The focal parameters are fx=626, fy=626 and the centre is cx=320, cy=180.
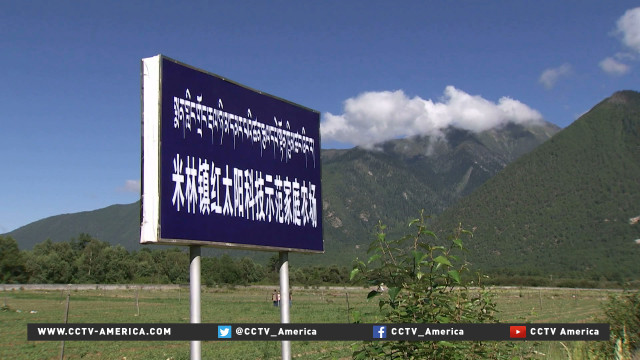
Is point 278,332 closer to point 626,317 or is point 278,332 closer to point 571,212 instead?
point 626,317

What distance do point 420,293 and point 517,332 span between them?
141 cm

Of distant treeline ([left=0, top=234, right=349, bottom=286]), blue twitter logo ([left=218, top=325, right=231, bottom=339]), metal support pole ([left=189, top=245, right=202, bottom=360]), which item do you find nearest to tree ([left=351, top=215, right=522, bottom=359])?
blue twitter logo ([left=218, top=325, right=231, bottom=339])

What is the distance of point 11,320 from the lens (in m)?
37.9

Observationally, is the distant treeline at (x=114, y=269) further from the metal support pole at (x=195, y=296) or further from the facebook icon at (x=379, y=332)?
the facebook icon at (x=379, y=332)

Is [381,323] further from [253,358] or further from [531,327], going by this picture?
[253,358]

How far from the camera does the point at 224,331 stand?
713 cm

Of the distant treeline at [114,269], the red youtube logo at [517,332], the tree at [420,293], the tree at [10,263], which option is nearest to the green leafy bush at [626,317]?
the red youtube logo at [517,332]

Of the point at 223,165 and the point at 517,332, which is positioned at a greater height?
the point at 223,165

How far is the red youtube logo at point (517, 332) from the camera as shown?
6645 mm

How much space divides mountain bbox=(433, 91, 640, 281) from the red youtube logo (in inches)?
4938

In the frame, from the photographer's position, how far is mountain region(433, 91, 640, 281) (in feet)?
461

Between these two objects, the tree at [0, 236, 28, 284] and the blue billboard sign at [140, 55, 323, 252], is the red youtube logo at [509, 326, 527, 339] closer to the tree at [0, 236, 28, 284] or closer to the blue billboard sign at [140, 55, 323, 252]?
the blue billboard sign at [140, 55, 323, 252]

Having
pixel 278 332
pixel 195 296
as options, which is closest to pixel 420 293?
pixel 278 332

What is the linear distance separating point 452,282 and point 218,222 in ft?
11.6
